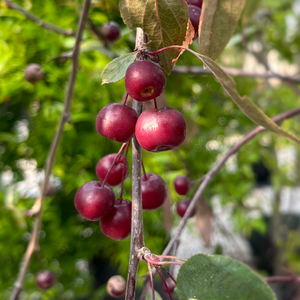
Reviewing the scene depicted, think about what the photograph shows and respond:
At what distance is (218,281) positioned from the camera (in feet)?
0.79

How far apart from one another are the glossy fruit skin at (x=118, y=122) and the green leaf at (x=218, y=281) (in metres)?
0.14

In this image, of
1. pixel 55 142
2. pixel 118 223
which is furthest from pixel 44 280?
pixel 118 223

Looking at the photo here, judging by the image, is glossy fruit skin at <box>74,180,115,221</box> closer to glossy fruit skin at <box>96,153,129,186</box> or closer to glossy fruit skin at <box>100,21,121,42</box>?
glossy fruit skin at <box>96,153,129,186</box>

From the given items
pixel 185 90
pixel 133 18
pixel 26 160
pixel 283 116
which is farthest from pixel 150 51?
pixel 185 90

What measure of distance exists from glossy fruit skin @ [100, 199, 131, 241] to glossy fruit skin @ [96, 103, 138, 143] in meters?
0.11

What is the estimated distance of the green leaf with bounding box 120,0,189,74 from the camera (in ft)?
0.94

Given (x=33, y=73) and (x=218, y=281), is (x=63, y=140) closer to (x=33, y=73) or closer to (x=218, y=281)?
(x=33, y=73)

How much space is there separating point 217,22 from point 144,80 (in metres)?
0.09

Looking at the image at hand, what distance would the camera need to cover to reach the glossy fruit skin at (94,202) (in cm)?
35

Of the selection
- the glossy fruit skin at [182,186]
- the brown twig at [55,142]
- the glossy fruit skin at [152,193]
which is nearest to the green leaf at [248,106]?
the glossy fruit skin at [152,193]

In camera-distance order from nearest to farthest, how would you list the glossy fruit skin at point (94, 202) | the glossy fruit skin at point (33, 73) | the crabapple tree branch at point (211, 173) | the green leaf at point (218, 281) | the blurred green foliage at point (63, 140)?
the green leaf at point (218, 281) < the glossy fruit skin at point (94, 202) < the crabapple tree branch at point (211, 173) < the glossy fruit skin at point (33, 73) < the blurred green foliage at point (63, 140)

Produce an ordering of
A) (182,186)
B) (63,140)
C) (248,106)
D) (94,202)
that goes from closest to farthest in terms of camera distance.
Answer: (248,106)
(94,202)
(182,186)
(63,140)


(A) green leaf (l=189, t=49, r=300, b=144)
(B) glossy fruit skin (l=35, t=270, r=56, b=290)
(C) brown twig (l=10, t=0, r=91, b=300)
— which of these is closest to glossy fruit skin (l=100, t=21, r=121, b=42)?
(C) brown twig (l=10, t=0, r=91, b=300)

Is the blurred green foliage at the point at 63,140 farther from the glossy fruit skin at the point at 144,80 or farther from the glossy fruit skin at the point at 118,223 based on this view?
the glossy fruit skin at the point at 144,80
